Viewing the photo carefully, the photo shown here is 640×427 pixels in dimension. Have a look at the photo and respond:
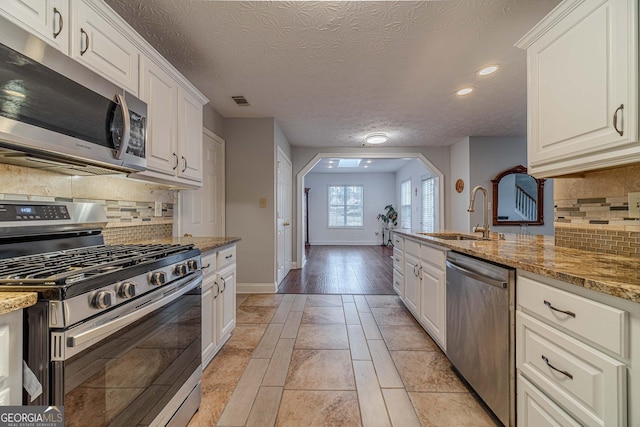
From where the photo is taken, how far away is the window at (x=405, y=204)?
313 inches

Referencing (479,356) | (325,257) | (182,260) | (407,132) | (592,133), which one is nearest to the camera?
(592,133)

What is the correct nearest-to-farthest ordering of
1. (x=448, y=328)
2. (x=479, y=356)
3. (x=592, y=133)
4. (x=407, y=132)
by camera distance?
1. (x=592, y=133)
2. (x=479, y=356)
3. (x=448, y=328)
4. (x=407, y=132)

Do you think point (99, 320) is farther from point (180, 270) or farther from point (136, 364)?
point (180, 270)

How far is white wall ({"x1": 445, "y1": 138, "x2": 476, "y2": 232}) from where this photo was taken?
4797 mm

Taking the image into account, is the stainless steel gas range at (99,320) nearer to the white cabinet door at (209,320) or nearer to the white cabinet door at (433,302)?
the white cabinet door at (209,320)

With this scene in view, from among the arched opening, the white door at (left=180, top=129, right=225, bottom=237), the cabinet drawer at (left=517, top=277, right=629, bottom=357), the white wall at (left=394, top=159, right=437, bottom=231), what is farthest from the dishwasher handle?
the white wall at (left=394, top=159, right=437, bottom=231)

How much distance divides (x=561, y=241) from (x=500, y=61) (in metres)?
1.59

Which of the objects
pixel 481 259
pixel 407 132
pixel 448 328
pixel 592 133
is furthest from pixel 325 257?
pixel 592 133

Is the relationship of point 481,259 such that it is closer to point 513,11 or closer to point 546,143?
point 546,143

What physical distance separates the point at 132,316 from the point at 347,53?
2223 mm

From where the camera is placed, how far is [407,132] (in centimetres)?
438

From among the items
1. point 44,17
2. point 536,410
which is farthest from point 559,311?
point 44,17

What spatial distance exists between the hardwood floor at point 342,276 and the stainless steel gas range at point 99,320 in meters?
2.43

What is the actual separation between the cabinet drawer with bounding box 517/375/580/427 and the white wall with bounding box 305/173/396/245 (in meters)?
7.94
